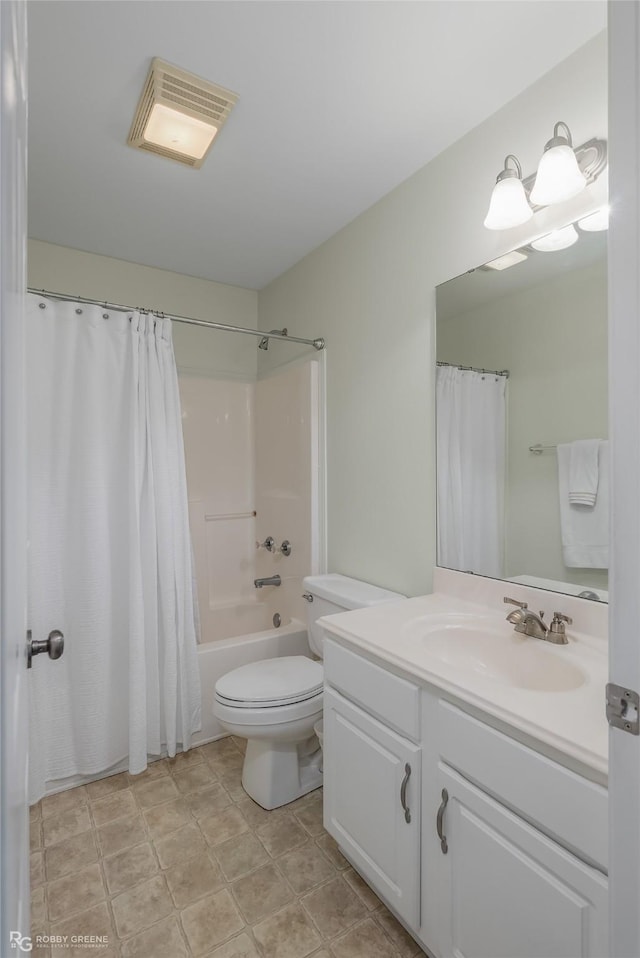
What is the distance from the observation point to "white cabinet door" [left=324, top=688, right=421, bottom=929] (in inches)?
46.1

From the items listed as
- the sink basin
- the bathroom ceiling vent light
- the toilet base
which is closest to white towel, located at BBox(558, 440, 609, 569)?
the sink basin

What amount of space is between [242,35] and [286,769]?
→ 240 centimetres

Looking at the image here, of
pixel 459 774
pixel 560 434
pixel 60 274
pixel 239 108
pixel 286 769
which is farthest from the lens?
pixel 60 274

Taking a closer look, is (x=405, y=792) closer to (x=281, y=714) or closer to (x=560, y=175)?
(x=281, y=714)

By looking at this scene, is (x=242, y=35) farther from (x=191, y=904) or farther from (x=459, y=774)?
(x=191, y=904)

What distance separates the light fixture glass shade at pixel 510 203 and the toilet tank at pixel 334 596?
1328 millimetres

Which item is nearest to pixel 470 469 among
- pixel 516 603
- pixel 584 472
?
pixel 584 472

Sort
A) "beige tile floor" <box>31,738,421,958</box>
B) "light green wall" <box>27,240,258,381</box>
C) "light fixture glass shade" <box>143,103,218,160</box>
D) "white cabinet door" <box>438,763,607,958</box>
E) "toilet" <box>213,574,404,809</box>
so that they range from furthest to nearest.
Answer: "light green wall" <box>27,240,258,381</box> < "toilet" <box>213,574,404,809</box> < "light fixture glass shade" <box>143,103,218,160</box> < "beige tile floor" <box>31,738,421,958</box> < "white cabinet door" <box>438,763,607,958</box>

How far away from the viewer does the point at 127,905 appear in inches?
54.7

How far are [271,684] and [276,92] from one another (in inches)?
80.3

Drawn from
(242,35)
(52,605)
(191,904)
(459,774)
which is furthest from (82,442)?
(459,774)

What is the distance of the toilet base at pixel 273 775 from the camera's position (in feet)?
5.91

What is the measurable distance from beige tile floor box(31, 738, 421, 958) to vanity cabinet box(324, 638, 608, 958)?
0.16 m

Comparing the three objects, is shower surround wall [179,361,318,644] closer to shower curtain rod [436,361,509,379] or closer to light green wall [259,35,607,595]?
light green wall [259,35,607,595]
